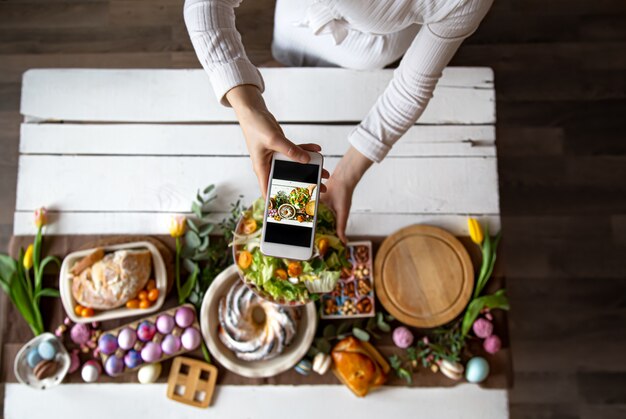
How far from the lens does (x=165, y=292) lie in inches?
48.1

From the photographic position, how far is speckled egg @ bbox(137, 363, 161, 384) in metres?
1.21

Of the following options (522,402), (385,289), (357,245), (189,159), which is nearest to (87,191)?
(189,159)

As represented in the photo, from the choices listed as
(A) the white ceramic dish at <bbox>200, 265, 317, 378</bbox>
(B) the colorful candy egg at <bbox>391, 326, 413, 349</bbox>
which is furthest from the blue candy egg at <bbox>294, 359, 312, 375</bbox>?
(B) the colorful candy egg at <bbox>391, 326, 413, 349</bbox>

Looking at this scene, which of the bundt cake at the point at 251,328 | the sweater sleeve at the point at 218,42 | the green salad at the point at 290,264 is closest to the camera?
the sweater sleeve at the point at 218,42

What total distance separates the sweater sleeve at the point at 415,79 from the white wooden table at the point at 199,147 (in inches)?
12.9

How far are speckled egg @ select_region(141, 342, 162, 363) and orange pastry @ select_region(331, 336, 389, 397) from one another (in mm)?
463

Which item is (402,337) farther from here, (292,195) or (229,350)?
(292,195)

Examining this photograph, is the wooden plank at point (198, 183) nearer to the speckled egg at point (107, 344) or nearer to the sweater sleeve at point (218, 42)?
the speckled egg at point (107, 344)

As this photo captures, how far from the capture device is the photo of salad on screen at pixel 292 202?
862 millimetres

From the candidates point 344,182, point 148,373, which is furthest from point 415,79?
point 148,373

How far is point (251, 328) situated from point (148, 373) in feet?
0.99

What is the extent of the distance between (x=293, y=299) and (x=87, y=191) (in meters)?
0.71

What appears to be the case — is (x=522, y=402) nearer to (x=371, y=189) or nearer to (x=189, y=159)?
(x=371, y=189)

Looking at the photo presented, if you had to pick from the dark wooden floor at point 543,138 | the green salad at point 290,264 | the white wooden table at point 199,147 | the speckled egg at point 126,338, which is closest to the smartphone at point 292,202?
the green salad at point 290,264
